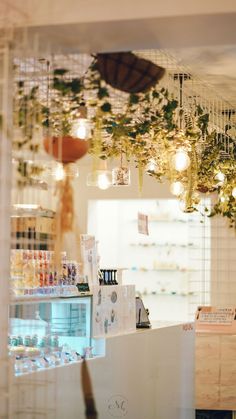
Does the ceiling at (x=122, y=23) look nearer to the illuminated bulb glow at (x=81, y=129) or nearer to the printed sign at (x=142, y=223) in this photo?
the illuminated bulb glow at (x=81, y=129)

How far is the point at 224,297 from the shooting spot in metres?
10.6

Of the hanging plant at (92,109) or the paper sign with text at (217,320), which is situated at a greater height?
the hanging plant at (92,109)

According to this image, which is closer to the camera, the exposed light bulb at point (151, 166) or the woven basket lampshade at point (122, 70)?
the woven basket lampshade at point (122, 70)

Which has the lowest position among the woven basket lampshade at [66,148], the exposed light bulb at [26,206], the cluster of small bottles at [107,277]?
the cluster of small bottles at [107,277]

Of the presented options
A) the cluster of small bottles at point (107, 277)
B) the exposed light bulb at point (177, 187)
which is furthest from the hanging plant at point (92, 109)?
the cluster of small bottles at point (107, 277)

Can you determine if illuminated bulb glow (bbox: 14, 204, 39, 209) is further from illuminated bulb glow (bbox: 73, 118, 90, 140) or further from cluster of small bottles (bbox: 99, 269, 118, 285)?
cluster of small bottles (bbox: 99, 269, 118, 285)

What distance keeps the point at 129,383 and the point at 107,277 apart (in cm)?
86

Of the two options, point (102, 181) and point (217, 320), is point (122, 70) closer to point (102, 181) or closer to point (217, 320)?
point (102, 181)

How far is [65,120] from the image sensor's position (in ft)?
14.7

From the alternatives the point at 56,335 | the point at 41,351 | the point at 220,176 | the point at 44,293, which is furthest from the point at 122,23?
the point at 220,176

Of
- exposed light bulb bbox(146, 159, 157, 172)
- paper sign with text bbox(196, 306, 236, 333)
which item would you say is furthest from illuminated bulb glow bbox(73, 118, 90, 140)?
paper sign with text bbox(196, 306, 236, 333)

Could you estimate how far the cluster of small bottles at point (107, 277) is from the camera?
21.5 feet

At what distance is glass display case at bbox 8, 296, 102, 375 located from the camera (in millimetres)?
5184

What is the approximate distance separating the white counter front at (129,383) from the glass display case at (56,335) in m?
0.11
